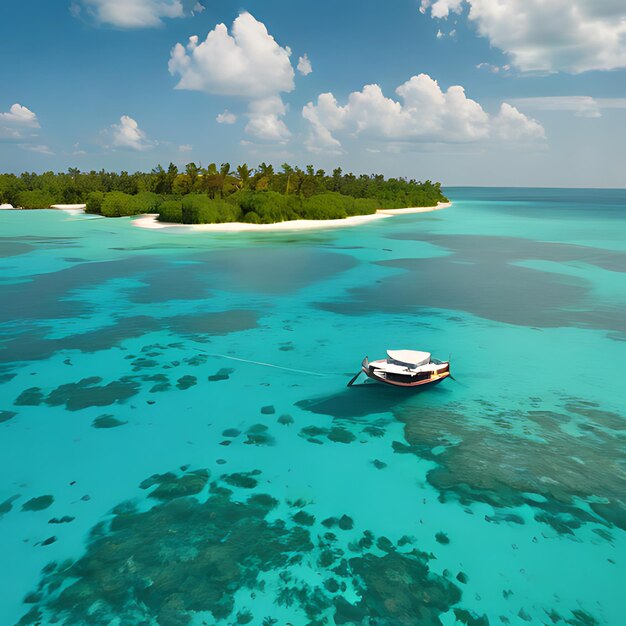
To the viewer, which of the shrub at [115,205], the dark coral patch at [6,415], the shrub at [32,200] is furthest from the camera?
the shrub at [32,200]

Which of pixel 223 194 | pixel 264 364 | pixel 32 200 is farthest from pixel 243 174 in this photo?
pixel 264 364

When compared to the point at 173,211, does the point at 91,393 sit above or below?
below

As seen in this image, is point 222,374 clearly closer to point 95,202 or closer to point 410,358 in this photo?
point 410,358

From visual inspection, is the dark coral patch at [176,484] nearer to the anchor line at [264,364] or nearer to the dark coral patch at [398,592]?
the dark coral patch at [398,592]

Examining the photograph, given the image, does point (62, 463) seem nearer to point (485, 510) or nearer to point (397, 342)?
point (485, 510)

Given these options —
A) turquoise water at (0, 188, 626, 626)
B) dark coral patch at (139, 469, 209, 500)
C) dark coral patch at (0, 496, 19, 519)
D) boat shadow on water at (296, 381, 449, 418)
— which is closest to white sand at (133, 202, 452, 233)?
turquoise water at (0, 188, 626, 626)

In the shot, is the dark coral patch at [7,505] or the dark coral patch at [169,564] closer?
the dark coral patch at [169,564]

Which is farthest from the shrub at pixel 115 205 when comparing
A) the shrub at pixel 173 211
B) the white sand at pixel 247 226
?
the shrub at pixel 173 211

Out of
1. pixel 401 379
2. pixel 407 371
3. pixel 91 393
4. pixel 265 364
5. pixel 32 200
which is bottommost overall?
pixel 265 364
